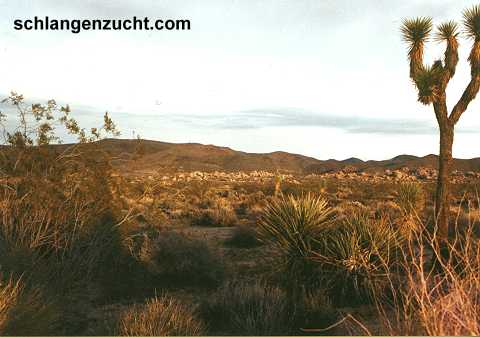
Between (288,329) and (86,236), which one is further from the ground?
(86,236)

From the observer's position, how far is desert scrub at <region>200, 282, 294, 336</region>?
24.6ft

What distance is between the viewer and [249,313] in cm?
768

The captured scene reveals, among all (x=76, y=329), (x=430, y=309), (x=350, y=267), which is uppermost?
(x=430, y=309)

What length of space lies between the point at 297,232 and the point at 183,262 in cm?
268

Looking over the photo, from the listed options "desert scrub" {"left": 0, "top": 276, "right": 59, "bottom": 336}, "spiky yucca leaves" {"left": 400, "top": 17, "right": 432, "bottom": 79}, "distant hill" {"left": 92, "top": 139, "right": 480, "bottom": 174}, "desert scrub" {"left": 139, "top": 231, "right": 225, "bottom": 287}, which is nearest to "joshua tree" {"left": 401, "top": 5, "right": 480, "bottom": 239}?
"spiky yucca leaves" {"left": 400, "top": 17, "right": 432, "bottom": 79}

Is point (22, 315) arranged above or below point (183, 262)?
above

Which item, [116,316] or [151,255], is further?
[151,255]

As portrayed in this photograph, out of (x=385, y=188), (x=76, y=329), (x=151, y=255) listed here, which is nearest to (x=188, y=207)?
(x=151, y=255)

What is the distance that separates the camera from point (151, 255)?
11484 mm

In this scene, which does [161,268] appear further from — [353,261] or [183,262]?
[353,261]

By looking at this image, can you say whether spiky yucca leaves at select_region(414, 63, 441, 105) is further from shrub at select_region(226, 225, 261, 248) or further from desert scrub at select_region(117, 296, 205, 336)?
desert scrub at select_region(117, 296, 205, 336)

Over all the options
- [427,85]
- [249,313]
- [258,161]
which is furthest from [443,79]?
[258,161]

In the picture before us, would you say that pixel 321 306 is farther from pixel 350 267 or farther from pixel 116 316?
pixel 116 316

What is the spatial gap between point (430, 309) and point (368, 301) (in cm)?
512
